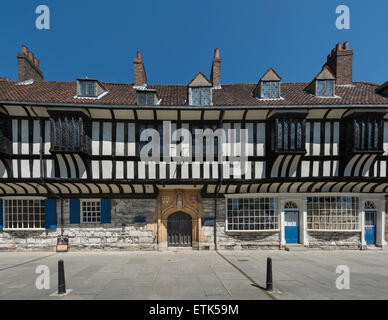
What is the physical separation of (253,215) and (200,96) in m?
7.61

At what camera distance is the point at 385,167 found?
9359 millimetres

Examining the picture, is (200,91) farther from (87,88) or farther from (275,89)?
(87,88)

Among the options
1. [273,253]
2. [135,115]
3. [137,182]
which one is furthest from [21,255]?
[273,253]

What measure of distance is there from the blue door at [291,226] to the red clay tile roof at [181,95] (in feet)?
21.0

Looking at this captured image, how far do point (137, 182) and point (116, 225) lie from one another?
3.19 metres

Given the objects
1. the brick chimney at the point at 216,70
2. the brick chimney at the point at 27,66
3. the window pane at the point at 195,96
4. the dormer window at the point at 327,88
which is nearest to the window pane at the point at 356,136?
the dormer window at the point at 327,88

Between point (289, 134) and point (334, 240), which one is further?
point (334, 240)

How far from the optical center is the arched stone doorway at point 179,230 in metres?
10.4

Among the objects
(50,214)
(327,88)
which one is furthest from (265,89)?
(50,214)

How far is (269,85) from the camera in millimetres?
10141

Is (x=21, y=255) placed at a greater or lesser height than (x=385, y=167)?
Answer: lesser

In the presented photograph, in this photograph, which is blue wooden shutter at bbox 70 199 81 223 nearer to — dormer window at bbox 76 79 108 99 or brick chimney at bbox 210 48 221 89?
dormer window at bbox 76 79 108 99

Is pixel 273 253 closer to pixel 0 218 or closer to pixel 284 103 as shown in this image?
pixel 284 103

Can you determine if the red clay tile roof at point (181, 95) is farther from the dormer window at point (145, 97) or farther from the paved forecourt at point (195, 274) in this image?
the paved forecourt at point (195, 274)
